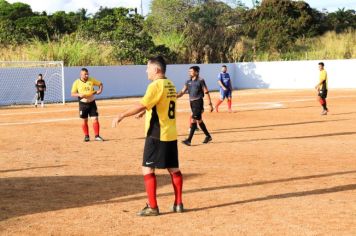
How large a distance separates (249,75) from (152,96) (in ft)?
160

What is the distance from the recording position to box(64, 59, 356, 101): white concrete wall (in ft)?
145

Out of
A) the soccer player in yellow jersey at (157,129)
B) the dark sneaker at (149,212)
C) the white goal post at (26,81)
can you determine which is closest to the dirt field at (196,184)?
the dark sneaker at (149,212)

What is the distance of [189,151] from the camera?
1441 cm

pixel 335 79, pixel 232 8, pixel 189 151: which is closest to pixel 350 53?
pixel 335 79

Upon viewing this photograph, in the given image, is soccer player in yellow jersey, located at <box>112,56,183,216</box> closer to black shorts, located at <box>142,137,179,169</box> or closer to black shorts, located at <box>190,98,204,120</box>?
black shorts, located at <box>142,137,179,169</box>

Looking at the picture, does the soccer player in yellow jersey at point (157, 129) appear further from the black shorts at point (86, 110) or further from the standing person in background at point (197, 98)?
the black shorts at point (86, 110)

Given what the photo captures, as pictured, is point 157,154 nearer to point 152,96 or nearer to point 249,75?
point 152,96

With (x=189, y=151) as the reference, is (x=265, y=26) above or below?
above

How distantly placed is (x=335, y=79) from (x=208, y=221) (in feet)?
154

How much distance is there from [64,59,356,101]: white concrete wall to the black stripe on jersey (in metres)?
34.9

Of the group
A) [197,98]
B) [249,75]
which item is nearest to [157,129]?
[197,98]

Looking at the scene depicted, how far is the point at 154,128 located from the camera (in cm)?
799

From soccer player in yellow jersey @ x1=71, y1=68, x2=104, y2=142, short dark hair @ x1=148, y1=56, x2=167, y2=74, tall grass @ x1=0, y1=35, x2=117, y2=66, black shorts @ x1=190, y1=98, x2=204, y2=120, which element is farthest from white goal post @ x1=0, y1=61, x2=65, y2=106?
short dark hair @ x1=148, y1=56, x2=167, y2=74

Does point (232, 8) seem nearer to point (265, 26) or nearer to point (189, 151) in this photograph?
point (265, 26)
